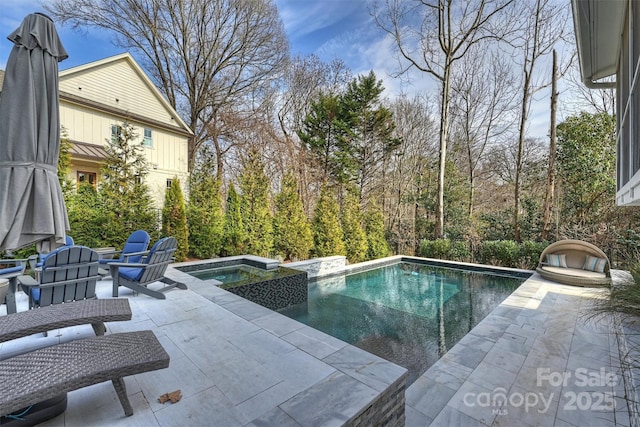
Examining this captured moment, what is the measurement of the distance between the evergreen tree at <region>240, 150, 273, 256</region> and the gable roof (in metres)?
6.07

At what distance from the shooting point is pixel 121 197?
27.6 ft

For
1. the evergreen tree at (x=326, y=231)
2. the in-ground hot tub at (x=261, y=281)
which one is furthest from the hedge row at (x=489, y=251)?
the in-ground hot tub at (x=261, y=281)

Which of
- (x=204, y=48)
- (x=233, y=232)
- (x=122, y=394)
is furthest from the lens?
(x=204, y=48)

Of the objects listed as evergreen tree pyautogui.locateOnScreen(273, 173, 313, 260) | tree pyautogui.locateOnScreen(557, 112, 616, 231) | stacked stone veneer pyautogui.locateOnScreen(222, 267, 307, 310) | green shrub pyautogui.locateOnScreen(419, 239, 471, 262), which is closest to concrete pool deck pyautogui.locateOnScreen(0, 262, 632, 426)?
stacked stone veneer pyautogui.locateOnScreen(222, 267, 307, 310)

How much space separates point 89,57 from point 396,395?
16424 millimetres

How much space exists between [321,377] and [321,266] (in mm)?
7197

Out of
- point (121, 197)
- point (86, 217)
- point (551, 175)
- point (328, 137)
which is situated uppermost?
point (328, 137)

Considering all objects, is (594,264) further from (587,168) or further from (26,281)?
(26,281)

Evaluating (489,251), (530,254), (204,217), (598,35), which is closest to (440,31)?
(598,35)

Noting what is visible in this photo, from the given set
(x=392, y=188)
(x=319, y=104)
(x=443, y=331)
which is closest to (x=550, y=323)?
(x=443, y=331)

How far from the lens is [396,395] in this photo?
241 centimetres

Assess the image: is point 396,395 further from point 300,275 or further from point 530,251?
point 530,251

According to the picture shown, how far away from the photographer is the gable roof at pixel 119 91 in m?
11.4

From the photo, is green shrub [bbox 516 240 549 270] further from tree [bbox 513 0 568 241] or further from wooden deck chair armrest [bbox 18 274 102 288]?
wooden deck chair armrest [bbox 18 274 102 288]
